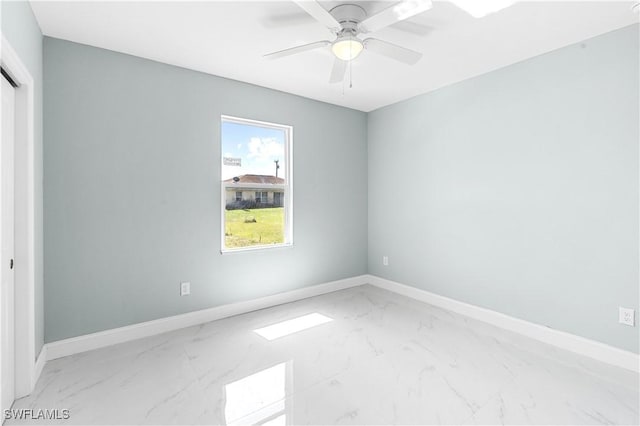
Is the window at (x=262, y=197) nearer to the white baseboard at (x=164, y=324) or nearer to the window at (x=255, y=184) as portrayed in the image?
the window at (x=255, y=184)

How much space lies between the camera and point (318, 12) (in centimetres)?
181

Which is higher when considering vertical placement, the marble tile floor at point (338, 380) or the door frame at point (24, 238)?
the door frame at point (24, 238)

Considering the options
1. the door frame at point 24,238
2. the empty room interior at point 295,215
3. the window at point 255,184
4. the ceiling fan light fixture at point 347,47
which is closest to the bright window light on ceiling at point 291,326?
the empty room interior at point 295,215

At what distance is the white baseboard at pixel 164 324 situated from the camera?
2.55 m

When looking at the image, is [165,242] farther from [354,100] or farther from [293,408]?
[354,100]

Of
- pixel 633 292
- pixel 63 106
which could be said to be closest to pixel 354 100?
pixel 63 106

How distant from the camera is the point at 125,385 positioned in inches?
84.3

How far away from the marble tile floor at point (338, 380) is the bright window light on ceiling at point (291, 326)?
84 mm

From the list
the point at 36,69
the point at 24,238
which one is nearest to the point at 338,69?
the point at 36,69

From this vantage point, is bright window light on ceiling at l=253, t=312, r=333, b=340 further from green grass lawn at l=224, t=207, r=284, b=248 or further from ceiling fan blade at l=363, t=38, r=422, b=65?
ceiling fan blade at l=363, t=38, r=422, b=65

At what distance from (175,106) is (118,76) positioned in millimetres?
497

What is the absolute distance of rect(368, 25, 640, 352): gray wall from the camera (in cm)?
243

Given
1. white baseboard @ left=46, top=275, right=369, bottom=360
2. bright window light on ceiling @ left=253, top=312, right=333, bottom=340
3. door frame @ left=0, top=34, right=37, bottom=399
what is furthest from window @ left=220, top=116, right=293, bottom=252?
door frame @ left=0, top=34, right=37, bottom=399

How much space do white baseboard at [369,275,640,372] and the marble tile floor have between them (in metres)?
0.10
